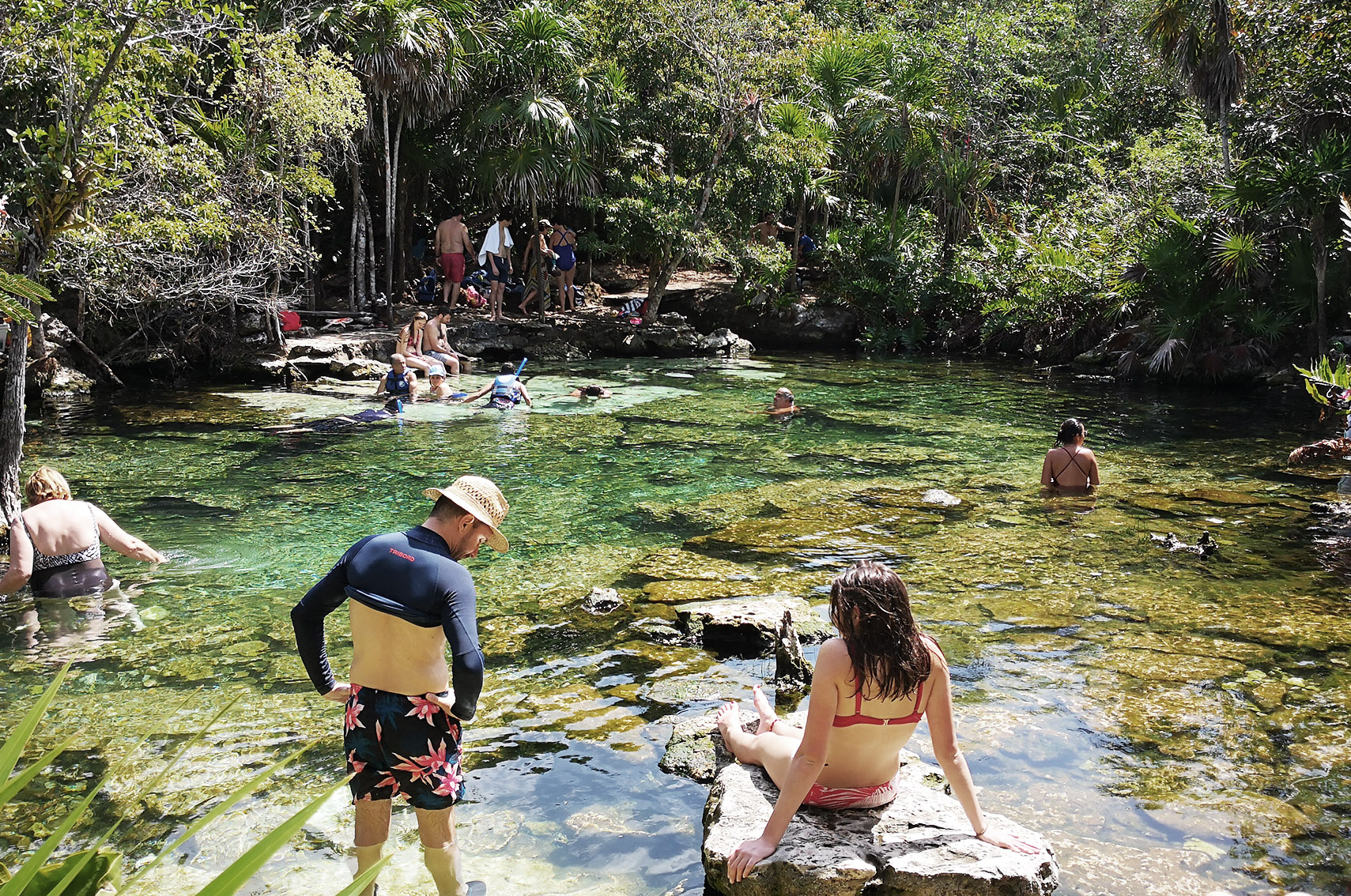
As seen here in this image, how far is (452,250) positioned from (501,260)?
1143mm

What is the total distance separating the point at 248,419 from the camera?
14.4m

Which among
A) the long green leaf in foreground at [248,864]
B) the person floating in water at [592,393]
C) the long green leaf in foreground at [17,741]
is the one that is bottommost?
the person floating in water at [592,393]

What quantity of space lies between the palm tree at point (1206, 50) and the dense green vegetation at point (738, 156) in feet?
0.16

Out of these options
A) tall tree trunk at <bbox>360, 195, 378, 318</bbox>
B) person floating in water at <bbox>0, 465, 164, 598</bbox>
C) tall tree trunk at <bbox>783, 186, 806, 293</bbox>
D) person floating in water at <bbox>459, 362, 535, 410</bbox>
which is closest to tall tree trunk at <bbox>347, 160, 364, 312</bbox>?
tall tree trunk at <bbox>360, 195, 378, 318</bbox>

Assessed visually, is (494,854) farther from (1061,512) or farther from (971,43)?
(971,43)

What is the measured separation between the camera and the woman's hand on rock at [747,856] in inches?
137

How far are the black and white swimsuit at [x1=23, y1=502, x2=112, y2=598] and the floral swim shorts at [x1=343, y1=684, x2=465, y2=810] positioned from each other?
445cm

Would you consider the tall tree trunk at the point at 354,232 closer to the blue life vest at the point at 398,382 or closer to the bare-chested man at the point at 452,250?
the bare-chested man at the point at 452,250

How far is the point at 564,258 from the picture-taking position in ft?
78.3

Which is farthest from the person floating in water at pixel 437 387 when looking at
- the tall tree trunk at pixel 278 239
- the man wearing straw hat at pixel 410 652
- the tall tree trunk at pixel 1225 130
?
the tall tree trunk at pixel 1225 130

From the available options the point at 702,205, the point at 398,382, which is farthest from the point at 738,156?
the point at 398,382

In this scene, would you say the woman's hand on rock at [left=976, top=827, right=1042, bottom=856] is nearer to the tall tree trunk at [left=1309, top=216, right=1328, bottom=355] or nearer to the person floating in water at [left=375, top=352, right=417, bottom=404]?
the person floating in water at [left=375, top=352, right=417, bottom=404]

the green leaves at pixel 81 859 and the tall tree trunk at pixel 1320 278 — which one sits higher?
the tall tree trunk at pixel 1320 278

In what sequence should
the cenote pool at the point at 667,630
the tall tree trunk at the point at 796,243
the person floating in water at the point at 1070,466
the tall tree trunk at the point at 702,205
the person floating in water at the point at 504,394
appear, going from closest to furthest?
the cenote pool at the point at 667,630 → the person floating in water at the point at 1070,466 → the person floating in water at the point at 504,394 → the tall tree trunk at the point at 702,205 → the tall tree trunk at the point at 796,243
